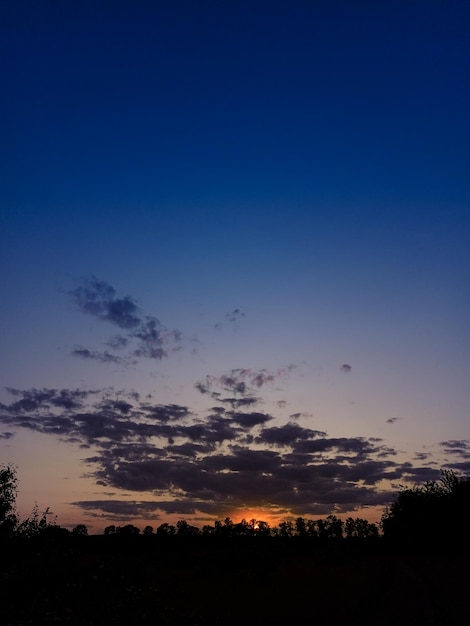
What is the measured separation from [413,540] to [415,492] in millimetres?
11762

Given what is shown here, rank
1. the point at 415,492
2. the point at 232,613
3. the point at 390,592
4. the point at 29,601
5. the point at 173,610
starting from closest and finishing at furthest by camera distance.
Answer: the point at 29,601 < the point at 173,610 < the point at 232,613 < the point at 390,592 < the point at 415,492

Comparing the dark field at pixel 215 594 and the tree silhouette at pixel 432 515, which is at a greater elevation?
the tree silhouette at pixel 432 515

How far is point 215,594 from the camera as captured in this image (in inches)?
1233

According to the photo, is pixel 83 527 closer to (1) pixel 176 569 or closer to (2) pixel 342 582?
(1) pixel 176 569

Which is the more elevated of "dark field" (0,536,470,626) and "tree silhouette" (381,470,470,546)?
"tree silhouette" (381,470,470,546)

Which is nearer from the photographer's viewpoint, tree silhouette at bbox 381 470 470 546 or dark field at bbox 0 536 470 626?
dark field at bbox 0 536 470 626

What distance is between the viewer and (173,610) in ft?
77.2

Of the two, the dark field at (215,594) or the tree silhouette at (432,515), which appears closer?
the dark field at (215,594)

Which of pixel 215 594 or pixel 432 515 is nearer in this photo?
pixel 215 594

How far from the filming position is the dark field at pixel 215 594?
19844 millimetres

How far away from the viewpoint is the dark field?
19.8 meters

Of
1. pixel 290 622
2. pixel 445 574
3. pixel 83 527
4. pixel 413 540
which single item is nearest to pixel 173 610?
pixel 290 622

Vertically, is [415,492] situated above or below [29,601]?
above

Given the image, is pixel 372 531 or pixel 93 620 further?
pixel 372 531
